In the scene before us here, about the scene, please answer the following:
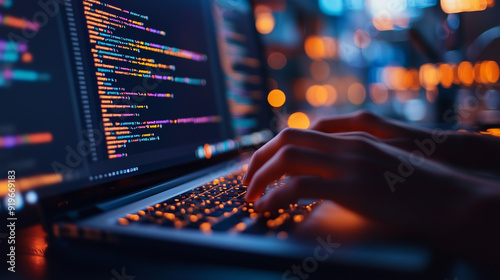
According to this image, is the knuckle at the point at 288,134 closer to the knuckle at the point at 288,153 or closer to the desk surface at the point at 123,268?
the knuckle at the point at 288,153

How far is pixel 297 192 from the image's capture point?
15.4 inches

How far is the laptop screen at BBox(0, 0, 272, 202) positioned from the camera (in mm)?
419

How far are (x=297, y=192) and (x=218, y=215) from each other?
10 cm

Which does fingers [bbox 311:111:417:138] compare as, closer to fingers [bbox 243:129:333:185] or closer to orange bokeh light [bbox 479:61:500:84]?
fingers [bbox 243:129:333:185]

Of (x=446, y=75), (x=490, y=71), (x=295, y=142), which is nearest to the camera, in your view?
(x=295, y=142)

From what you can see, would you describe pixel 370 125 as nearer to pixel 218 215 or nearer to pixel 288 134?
pixel 288 134

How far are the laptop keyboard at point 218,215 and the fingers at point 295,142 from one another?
7 centimetres

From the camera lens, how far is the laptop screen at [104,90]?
1.37ft

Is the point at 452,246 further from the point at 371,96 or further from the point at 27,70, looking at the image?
the point at 371,96

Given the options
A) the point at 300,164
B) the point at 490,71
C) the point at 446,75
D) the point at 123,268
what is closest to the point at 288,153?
the point at 300,164

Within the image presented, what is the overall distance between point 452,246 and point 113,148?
467mm

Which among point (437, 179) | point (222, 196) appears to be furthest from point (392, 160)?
point (222, 196)

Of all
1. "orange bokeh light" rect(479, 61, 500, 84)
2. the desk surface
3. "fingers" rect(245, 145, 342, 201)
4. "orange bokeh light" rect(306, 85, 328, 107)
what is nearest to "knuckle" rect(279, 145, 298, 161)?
"fingers" rect(245, 145, 342, 201)

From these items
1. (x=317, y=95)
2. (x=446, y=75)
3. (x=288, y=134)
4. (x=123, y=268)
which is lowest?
(x=123, y=268)
